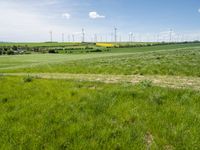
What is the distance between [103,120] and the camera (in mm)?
6922

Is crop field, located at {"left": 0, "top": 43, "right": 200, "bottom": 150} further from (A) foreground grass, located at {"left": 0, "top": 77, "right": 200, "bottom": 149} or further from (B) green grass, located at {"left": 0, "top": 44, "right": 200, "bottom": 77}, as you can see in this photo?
(B) green grass, located at {"left": 0, "top": 44, "right": 200, "bottom": 77}

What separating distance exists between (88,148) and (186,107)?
12.7 feet

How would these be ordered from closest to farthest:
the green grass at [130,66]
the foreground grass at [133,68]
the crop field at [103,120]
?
the crop field at [103,120] → the foreground grass at [133,68] → the green grass at [130,66]

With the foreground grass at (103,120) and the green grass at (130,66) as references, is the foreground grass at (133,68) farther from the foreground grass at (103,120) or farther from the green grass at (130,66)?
the foreground grass at (103,120)

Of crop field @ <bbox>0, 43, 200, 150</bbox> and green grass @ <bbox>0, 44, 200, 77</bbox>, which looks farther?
green grass @ <bbox>0, 44, 200, 77</bbox>

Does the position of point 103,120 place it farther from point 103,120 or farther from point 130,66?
Answer: point 130,66

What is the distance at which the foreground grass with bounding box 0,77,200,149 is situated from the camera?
576 centimetres

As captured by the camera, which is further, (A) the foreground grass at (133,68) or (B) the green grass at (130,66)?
(B) the green grass at (130,66)

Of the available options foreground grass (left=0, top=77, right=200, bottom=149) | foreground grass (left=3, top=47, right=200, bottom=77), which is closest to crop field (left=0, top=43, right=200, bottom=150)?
foreground grass (left=0, top=77, right=200, bottom=149)

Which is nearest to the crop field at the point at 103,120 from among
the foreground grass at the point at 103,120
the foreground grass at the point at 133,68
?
the foreground grass at the point at 103,120

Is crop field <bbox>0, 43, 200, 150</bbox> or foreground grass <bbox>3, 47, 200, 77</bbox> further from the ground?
crop field <bbox>0, 43, 200, 150</bbox>

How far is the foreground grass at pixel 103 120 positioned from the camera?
5762 millimetres

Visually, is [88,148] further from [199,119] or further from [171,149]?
[199,119]

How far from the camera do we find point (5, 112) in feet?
25.5
